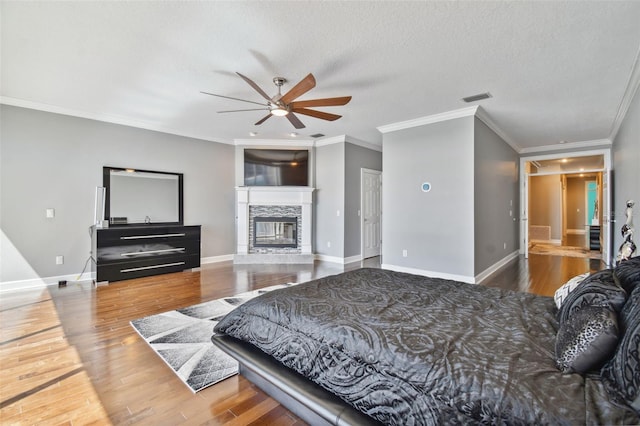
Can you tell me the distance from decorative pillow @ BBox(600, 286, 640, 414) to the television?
6025mm

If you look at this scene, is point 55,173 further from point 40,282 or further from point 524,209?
point 524,209

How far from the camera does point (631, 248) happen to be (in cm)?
309

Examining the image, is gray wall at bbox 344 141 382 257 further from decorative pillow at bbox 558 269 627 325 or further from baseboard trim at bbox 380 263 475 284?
decorative pillow at bbox 558 269 627 325

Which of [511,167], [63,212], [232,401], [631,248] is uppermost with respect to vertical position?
[511,167]

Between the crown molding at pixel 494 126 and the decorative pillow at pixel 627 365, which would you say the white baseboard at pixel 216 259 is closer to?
the crown molding at pixel 494 126

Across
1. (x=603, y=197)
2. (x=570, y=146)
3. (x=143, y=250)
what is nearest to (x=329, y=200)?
(x=143, y=250)

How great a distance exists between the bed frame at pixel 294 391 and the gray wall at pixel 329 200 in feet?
15.2

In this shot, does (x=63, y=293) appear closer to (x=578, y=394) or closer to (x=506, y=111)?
(x=578, y=394)

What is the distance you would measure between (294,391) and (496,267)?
5.60m

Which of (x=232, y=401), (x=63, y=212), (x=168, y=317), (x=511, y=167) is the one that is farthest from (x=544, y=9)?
(x=63, y=212)

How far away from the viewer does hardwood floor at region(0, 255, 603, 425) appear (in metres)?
1.80

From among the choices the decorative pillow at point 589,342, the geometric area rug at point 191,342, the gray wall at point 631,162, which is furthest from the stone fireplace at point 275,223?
the decorative pillow at point 589,342

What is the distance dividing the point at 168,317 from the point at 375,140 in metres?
5.36

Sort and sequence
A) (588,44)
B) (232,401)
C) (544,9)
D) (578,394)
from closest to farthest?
(578,394), (232,401), (544,9), (588,44)
